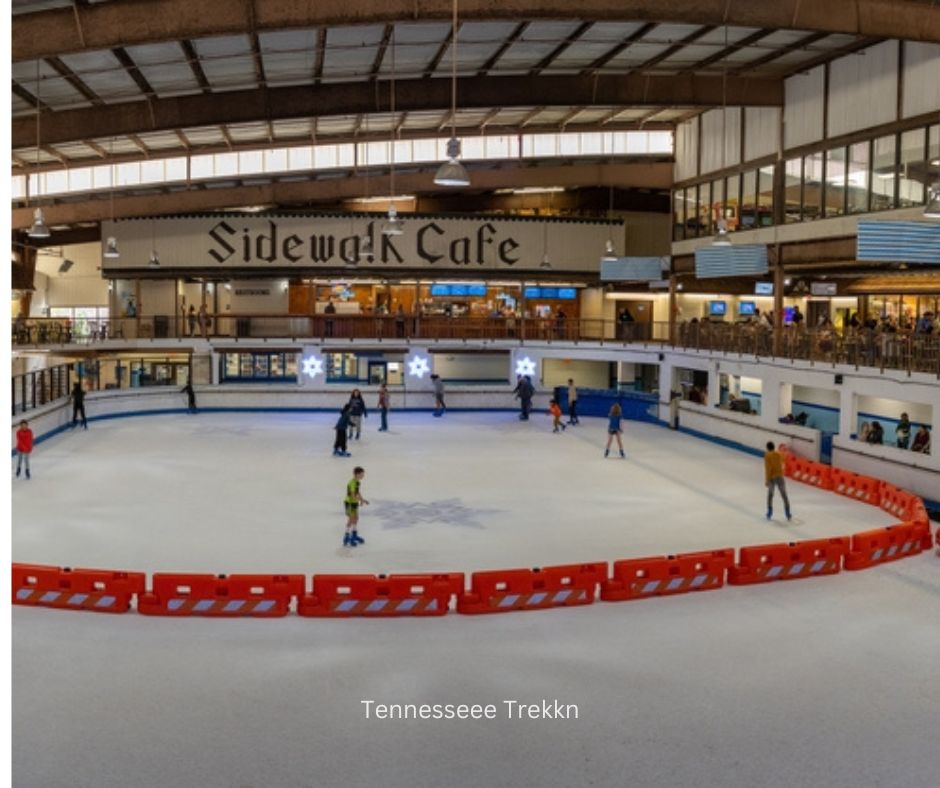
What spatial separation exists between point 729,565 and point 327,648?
19.8 ft

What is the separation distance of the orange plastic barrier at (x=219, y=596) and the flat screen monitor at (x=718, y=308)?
108 feet

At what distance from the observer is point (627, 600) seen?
13.3 metres

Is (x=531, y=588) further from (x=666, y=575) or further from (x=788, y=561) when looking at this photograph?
(x=788, y=561)

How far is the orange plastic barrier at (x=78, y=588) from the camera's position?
494 inches

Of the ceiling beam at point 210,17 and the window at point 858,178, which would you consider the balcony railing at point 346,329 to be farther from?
the ceiling beam at point 210,17

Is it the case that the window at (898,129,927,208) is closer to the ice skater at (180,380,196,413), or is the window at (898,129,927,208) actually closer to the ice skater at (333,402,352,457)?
the ice skater at (333,402,352,457)

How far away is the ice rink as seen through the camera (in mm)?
8453

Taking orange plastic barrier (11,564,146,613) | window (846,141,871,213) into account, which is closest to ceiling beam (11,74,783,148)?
window (846,141,871,213)

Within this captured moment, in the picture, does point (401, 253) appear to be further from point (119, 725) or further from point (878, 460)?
point (119, 725)

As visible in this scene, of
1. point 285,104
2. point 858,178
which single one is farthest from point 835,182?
point 285,104

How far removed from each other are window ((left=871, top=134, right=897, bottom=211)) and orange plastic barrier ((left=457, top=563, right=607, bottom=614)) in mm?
15851

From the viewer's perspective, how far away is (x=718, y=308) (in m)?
42.2

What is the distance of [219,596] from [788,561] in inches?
318

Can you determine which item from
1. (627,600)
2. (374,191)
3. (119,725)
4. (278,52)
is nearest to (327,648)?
(119,725)
